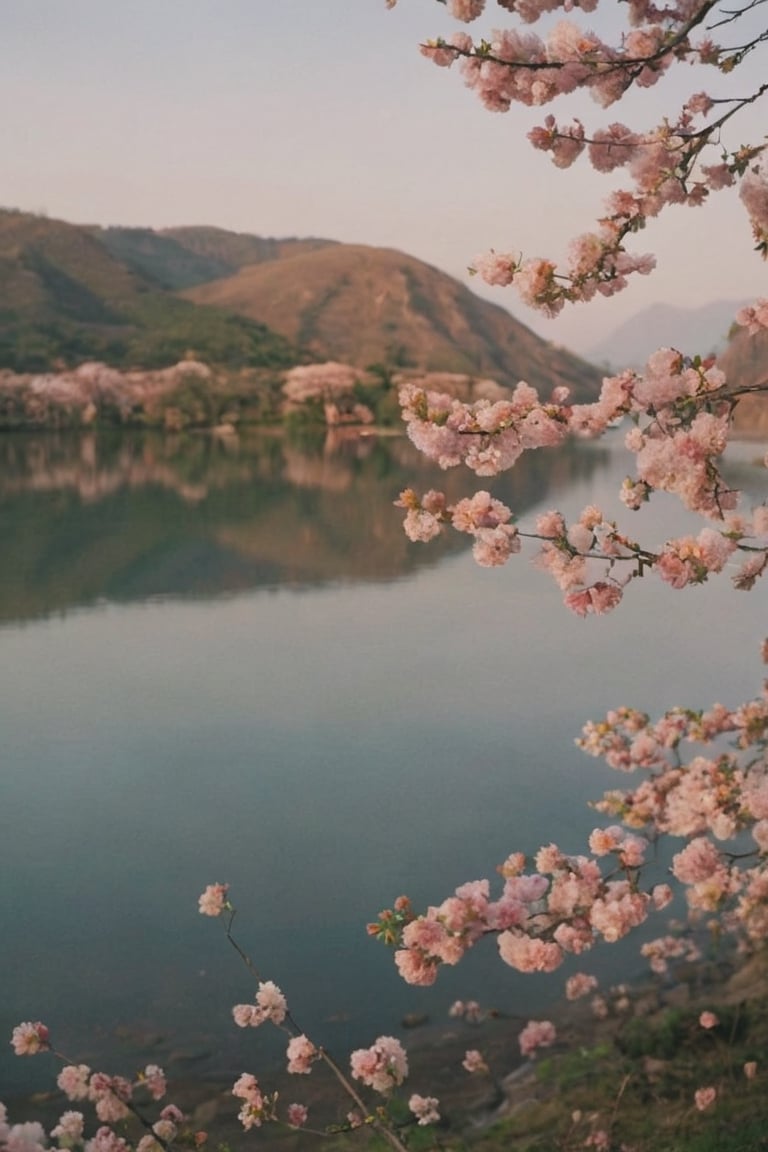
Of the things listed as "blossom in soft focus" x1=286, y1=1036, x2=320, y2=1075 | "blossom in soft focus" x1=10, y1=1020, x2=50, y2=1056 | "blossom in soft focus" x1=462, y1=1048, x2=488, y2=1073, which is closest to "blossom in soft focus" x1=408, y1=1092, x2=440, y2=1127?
"blossom in soft focus" x1=462, y1=1048, x2=488, y2=1073

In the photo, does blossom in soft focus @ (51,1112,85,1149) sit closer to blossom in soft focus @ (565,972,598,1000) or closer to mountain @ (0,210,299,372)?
blossom in soft focus @ (565,972,598,1000)

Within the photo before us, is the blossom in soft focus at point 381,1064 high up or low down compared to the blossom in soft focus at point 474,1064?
up

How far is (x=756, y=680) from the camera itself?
57.6ft

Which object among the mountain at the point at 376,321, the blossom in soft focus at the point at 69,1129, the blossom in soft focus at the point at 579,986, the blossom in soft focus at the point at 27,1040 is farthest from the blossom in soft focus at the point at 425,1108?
the mountain at the point at 376,321

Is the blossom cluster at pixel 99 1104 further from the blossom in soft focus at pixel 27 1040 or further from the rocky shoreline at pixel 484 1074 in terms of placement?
the rocky shoreline at pixel 484 1074

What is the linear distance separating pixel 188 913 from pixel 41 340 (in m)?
107

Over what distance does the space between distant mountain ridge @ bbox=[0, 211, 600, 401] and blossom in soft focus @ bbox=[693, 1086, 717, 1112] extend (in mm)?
100919

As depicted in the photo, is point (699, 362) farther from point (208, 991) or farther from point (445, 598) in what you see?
point (445, 598)

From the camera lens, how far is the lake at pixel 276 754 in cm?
867

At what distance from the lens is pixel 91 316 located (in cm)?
13900

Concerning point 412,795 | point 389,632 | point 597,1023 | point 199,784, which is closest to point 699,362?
point 597,1023

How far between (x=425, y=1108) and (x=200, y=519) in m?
29.7

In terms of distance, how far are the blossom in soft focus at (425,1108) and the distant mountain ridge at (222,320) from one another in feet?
328

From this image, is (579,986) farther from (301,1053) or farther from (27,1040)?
(27,1040)
